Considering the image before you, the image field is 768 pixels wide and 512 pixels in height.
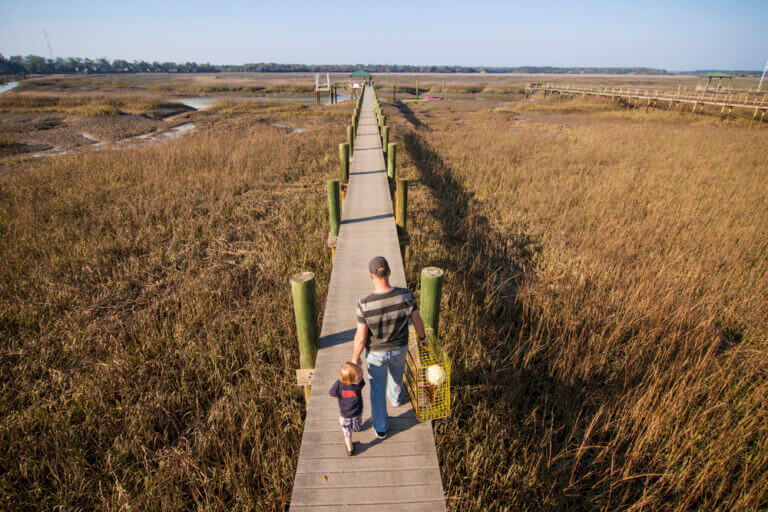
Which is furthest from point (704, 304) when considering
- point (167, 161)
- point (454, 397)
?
point (167, 161)

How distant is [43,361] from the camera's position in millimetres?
4352

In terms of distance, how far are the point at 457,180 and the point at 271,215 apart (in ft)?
21.1

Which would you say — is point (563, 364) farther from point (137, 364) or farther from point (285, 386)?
point (137, 364)

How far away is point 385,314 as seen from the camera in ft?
7.91

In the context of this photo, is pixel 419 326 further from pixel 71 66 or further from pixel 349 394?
pixel 71 66

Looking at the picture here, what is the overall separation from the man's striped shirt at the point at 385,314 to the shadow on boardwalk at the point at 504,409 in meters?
1.51

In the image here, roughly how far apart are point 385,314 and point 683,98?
126 feet

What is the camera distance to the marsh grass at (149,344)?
3127 mm

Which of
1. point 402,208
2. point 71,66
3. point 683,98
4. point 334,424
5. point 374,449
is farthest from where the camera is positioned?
point 71,66

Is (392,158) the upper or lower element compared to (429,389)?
upper

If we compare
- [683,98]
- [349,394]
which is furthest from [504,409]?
[683,98]

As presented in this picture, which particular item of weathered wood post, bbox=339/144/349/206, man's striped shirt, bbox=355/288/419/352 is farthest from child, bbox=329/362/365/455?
weathered wood post, bbox=339/144/349/206

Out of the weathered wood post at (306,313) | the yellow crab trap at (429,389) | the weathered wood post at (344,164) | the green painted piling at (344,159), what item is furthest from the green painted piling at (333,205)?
the yellow crab trap at (429,389)

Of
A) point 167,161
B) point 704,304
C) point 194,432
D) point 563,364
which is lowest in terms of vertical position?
point 194,432
